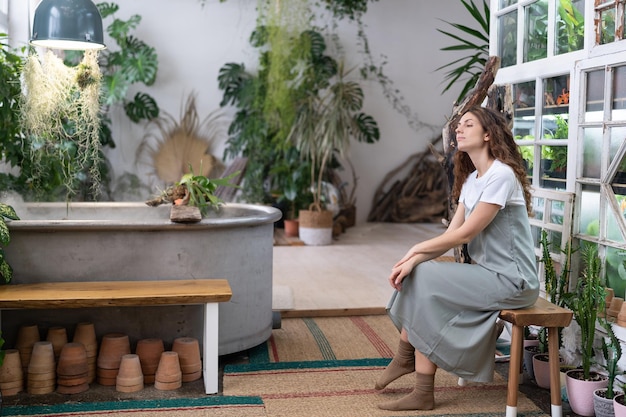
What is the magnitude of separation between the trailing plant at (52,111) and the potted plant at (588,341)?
2523 mm

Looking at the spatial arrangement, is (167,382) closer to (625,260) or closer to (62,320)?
(62,320)

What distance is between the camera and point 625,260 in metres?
3.21

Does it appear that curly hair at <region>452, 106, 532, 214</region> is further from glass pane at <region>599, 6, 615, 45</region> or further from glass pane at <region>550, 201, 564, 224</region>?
glass pane at <region>599, 6, 615, 45</region>

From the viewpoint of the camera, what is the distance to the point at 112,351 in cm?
348

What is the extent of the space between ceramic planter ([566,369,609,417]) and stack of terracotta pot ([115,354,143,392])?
6.01 feet

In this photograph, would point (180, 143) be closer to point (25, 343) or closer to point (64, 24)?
point (64, 24)

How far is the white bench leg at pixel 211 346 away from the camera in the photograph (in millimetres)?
3377

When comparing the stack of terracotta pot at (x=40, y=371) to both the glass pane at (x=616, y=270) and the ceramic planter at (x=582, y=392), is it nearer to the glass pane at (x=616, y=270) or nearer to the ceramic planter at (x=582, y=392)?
the ceramic planter at (x=582, y=392)

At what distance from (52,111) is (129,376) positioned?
1.55 m

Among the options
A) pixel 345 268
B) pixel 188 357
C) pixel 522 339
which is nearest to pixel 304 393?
pixel 188 357

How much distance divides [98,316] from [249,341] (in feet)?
2.46

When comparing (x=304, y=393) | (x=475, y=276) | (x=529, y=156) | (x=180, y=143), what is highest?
(x=180, y=143)

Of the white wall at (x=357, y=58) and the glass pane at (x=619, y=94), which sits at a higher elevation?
the white wall at (x=357, y=58)

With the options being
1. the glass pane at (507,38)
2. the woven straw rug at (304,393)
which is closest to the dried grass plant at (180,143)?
the woven straw rug at (304,393)
